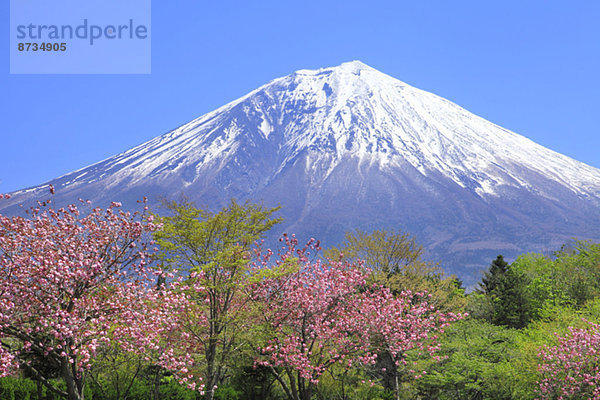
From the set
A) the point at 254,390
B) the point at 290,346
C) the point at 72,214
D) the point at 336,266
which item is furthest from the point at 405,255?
the point at 72,214

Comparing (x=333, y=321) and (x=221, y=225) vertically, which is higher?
(x=221, y=225)

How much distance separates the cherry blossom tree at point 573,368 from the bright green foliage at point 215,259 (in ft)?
41.5

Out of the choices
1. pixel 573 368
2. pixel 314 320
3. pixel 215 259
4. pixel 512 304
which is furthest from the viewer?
pixel 512 304

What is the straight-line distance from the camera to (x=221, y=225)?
17.7m

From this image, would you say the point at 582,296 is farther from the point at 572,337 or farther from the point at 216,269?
the point at 216,269

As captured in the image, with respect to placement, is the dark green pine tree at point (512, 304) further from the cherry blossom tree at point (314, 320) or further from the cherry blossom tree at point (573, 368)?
the cherry blossom tree at point (314, 320)

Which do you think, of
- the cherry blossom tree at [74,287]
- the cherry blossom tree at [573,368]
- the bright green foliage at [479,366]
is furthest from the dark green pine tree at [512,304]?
the cherry blossom tree at [74,287]

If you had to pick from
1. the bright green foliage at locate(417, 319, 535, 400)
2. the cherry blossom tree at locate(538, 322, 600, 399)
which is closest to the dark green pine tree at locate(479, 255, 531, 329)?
the bright green foliage at locate(417, 319, 535, 400)

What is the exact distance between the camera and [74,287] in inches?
478

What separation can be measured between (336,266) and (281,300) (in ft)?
8.75

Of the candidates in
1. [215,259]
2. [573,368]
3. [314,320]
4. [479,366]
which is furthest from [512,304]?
[215,259]

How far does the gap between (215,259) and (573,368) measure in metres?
14.9

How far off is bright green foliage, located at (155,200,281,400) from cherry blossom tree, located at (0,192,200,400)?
3.26 metres

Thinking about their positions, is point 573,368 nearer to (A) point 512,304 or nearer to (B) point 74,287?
(B) point 74,287
